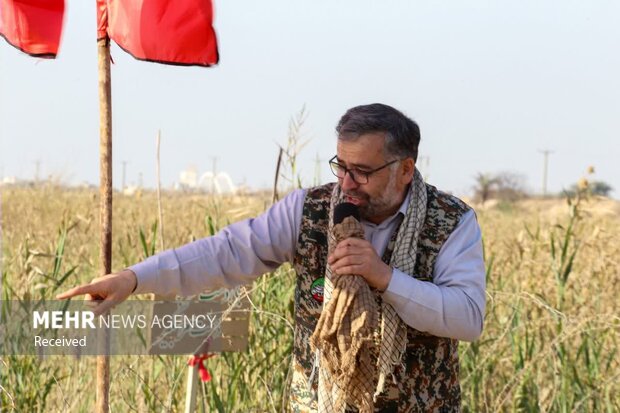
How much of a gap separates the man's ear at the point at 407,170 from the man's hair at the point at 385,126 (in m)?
0.02

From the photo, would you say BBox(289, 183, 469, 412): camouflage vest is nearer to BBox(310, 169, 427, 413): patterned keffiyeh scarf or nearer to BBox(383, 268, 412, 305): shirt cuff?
BBox(310, 169, 427, 413): patterned keffiyeh scarf

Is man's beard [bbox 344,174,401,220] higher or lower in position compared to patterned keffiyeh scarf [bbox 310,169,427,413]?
higher

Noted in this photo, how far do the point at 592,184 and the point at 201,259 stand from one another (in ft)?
8.53

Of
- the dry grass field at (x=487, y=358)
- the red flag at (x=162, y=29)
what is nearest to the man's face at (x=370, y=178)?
the red flag at (x=162, y=29)

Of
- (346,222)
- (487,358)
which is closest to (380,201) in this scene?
(346,222)

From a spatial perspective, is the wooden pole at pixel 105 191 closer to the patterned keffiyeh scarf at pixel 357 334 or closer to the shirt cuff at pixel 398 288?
the patterned keffiyeh scarf at pixel 357 334

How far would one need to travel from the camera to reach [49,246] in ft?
21.6

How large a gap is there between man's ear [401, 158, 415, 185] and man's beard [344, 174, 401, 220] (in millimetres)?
45

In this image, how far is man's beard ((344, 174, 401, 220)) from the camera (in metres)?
2.56

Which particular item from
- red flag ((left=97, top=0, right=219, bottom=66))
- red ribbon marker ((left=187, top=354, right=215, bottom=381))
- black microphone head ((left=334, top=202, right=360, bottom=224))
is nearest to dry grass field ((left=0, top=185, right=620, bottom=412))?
red ribbon marker ((left=187, top=354, right=215, bottom=381))

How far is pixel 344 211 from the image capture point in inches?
98.4

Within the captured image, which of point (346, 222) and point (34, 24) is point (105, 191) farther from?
point (346, 222)

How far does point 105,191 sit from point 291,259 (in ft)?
1.77

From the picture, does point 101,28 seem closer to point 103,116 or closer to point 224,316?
point 103,116
